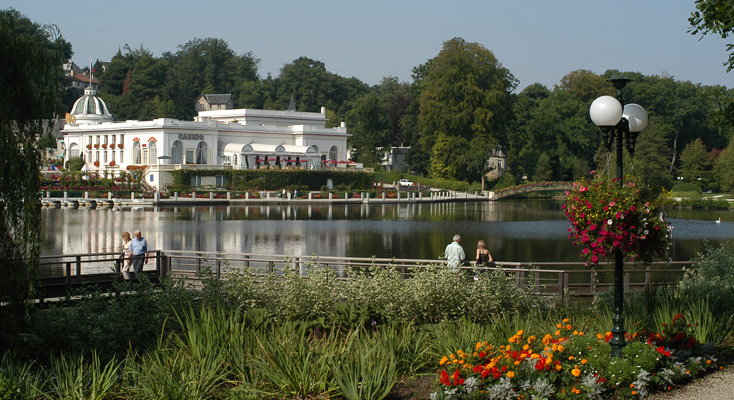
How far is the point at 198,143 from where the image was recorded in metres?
69.2

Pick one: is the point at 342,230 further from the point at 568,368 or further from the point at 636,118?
the point at 568,368

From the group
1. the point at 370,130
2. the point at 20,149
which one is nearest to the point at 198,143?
the point at 370,130

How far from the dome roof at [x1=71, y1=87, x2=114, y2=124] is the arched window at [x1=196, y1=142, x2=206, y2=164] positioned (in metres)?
13.5

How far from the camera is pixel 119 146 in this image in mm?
69062

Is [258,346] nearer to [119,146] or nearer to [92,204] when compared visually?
[92,204]

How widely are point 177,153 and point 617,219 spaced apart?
6270cm

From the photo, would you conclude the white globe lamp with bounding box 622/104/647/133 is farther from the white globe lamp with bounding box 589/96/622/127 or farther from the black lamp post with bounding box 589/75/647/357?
the white globe lamp with bounding box 589/96/622/127

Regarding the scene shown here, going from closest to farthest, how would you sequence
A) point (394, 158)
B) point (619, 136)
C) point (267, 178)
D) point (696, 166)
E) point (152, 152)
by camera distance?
1. point (619, 136)
2. point (267, 178)
3. point (152, 152)
4. point (696, 166)
5. point (394, 158)

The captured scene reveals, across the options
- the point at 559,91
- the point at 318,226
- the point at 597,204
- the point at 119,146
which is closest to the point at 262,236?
the point at 318,226

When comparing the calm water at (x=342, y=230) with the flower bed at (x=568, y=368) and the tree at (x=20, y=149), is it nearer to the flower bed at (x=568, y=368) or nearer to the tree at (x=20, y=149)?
the tree at (x=20, y=149)

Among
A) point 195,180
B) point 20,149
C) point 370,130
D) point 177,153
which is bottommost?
point 20,149

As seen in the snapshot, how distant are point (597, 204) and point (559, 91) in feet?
250

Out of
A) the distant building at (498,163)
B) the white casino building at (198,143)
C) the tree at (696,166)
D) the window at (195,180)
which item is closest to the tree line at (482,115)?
the tree at (696,166)

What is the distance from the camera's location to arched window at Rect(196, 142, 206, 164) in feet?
228
